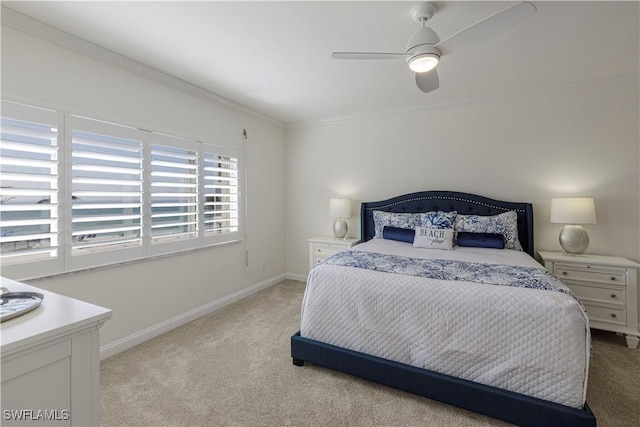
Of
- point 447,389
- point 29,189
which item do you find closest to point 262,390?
point 447,389

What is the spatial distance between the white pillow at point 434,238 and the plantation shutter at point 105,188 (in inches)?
110

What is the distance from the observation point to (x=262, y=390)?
201 cm

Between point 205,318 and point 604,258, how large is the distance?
4109 millimetres

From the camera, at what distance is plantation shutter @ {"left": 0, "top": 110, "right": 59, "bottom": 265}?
6.19ft

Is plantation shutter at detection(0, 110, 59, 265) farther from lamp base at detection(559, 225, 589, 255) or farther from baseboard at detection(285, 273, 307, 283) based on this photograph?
lamp base at detection(559, 225, 589, 255)

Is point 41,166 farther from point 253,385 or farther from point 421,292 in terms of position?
point 421,292

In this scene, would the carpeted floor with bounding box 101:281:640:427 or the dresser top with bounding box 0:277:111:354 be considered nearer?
the dresser top with bounding box 0:277:111:354

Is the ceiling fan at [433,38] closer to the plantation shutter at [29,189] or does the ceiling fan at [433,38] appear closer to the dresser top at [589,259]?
the plantation shutter at [29,189]

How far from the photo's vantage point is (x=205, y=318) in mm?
3205

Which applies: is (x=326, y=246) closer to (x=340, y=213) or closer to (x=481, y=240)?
(x=340, y=213)

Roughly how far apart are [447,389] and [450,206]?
7.69 ft

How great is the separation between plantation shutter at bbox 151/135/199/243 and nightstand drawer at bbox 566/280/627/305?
3.88 m

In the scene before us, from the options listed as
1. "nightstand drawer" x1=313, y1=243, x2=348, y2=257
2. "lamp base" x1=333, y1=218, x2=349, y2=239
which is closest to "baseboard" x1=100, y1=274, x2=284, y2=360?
"nightstand drawer" x1=313, y1=243, x2=348, y2=257

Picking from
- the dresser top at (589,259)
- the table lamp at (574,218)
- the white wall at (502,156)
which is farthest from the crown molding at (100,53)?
the dresser top at (589,259)
